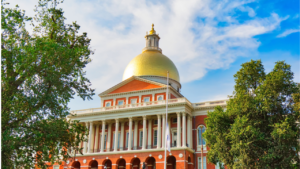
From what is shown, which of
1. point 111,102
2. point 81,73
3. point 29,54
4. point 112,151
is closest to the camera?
point 29,54

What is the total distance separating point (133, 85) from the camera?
5781 centimetres

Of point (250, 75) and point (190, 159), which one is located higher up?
point (250, 75)

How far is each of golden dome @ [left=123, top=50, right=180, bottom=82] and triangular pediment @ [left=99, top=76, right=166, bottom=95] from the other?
3561mm

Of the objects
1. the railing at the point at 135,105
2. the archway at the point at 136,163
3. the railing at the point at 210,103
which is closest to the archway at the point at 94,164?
the archway at the point at 136,163

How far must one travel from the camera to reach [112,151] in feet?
174

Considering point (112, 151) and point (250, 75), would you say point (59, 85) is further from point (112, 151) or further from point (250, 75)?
point (112, 151)

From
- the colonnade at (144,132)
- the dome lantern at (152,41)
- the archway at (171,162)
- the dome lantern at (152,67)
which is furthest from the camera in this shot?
the dome lantern at (152,41)

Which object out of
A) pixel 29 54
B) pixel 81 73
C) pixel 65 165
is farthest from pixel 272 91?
pixel 65 165

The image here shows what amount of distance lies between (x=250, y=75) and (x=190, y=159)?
64.4 feet

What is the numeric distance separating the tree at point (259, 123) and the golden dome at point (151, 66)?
27072mm

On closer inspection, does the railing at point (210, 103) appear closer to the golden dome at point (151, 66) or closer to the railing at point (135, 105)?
the railing at point (135, 105)

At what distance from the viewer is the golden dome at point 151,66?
201ft

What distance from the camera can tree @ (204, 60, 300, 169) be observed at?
3038 cm

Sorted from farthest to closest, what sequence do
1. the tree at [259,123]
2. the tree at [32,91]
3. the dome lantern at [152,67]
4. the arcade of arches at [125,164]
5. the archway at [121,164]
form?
the dome lantern at [152,67] → the archway at [121,164] → the arcade of arches at [125,164] → the tree at [259,123] → the tree at [32,91]
